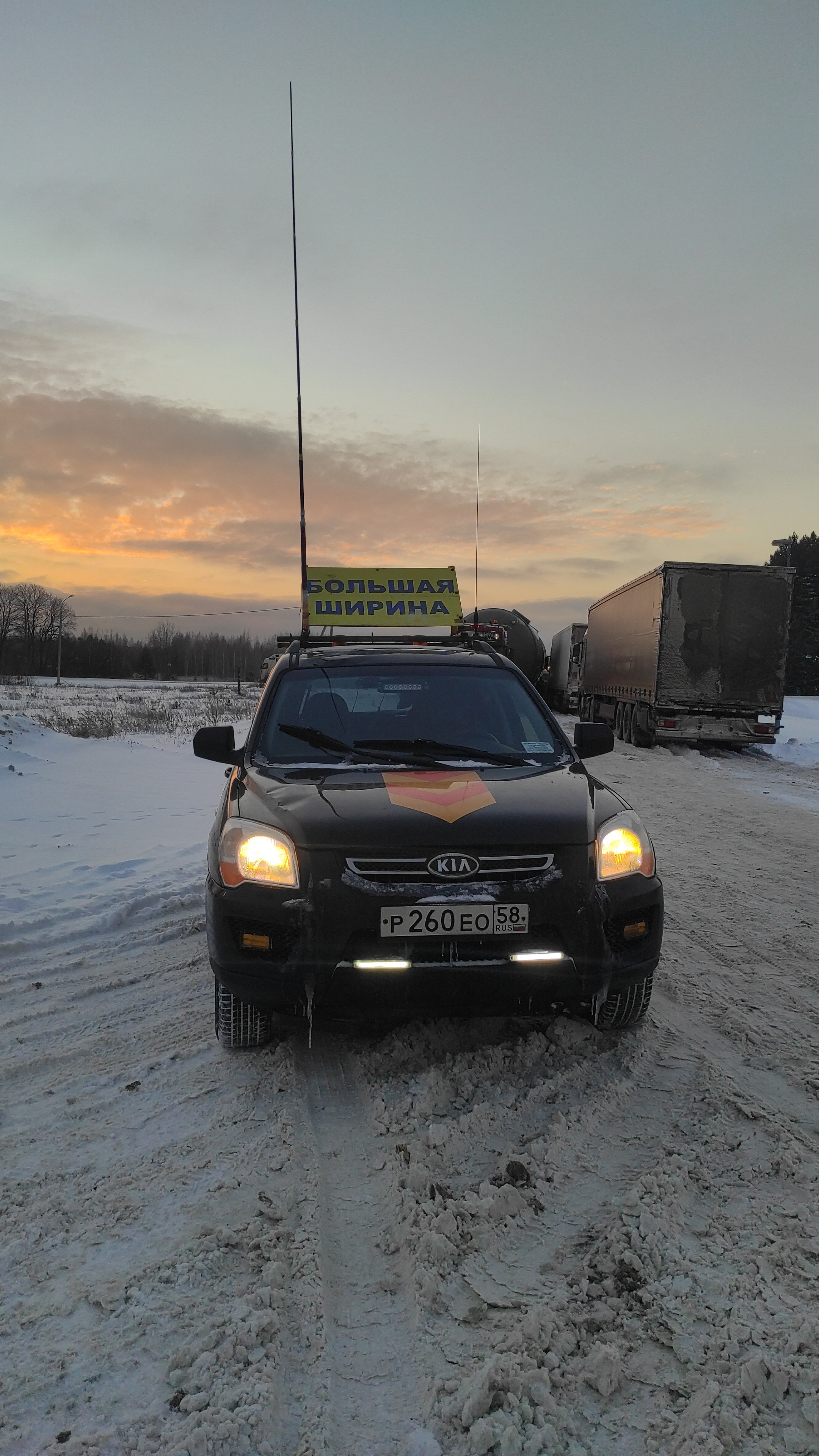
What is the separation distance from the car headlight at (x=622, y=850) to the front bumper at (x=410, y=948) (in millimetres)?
72

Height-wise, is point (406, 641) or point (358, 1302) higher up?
point (406, 641)

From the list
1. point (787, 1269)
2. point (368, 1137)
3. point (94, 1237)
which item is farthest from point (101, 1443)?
point (787, 1269)

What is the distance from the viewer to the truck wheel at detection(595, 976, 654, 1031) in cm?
322

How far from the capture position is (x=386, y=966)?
8.98 feet

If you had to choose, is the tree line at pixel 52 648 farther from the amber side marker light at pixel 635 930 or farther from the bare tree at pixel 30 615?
the amber side marker light at pixel 635 930

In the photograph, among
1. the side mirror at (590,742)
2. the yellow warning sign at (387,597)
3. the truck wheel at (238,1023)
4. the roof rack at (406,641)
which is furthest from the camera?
the yellow warning sign at (387,597)

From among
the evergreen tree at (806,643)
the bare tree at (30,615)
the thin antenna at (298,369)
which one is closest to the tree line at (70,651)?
the bare tree at (30,615)

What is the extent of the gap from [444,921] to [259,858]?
2.40 ft

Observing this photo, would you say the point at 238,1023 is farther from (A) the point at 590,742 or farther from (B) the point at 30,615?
(B) the point at 30,615

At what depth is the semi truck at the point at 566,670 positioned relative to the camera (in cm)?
2775

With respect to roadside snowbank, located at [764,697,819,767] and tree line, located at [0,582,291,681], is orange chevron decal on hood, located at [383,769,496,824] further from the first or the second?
tree line, located at [0,582,291,681]

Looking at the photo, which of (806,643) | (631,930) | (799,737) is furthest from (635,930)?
(806,643)

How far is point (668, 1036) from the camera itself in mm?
3391

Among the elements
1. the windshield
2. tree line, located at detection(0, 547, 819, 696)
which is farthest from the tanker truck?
tree line, located at detection(0, 547, 819, 696)
